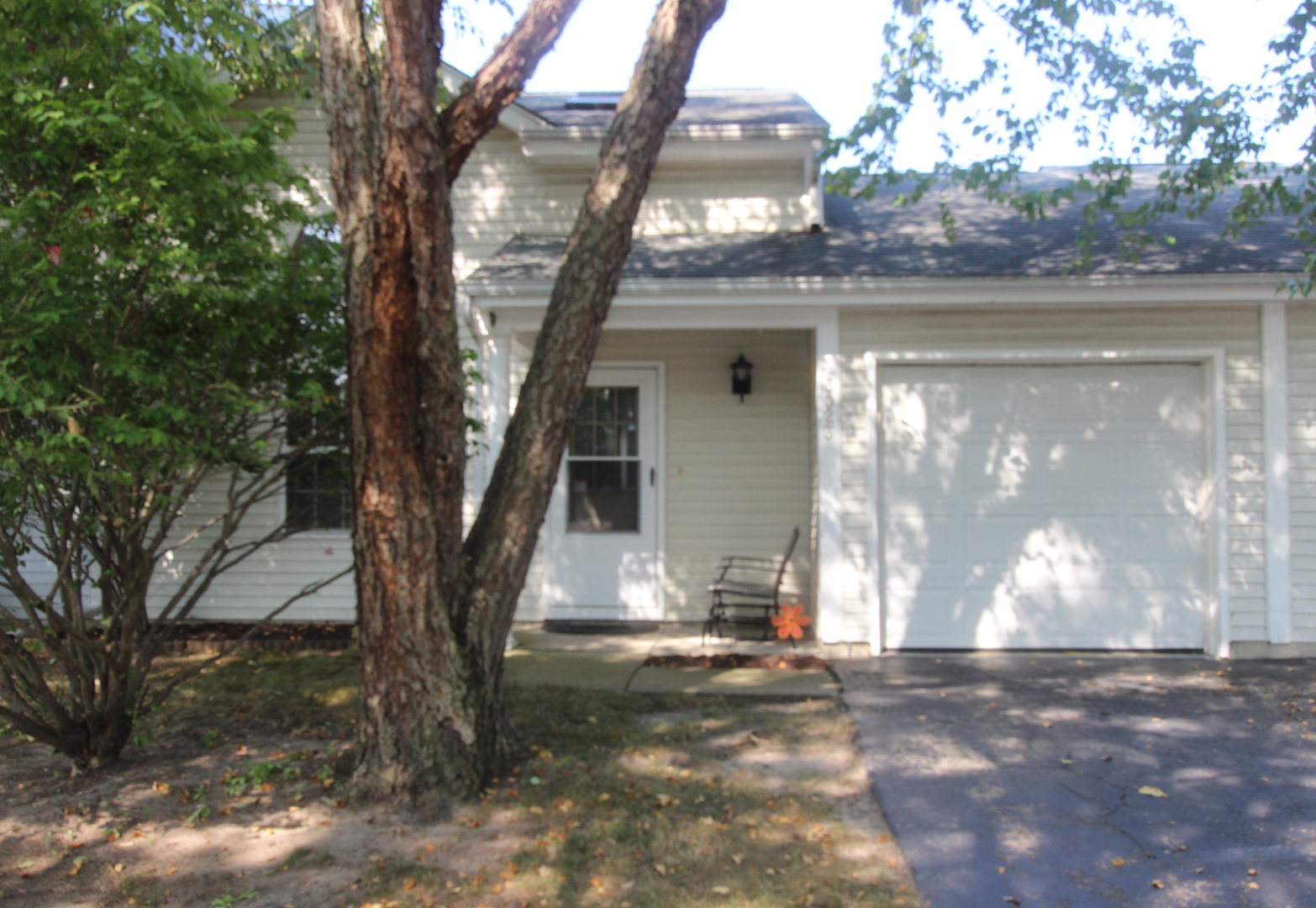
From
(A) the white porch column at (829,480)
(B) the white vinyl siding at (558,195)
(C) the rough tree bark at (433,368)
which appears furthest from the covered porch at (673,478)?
(C) the rough tree bark at (433,368)

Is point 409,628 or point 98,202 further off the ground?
point 98,202

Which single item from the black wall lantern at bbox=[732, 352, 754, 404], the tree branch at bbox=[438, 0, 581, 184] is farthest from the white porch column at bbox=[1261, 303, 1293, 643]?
the tree branch at bbox=[438, 0, 581, 184]

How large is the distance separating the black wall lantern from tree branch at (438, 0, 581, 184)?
14.0ft

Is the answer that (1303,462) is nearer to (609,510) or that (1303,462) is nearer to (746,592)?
(746,592)

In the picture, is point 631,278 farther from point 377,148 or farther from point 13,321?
point 13,321

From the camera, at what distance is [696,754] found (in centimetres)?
503

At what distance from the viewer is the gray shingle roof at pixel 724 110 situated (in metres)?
8.59

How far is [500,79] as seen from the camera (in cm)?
435

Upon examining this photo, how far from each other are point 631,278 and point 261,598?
14.3 ft

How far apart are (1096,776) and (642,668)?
3.14 meters

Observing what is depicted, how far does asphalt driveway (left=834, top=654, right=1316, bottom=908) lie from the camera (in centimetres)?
363

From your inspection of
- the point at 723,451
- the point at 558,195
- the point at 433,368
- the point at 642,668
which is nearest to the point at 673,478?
the point at 723,451

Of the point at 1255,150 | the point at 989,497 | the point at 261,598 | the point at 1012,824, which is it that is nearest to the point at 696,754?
the point at 1012,824

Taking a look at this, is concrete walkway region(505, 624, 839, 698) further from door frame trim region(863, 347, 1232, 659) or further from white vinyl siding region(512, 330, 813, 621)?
door frame trim region(863, 347, 1232, 659)
